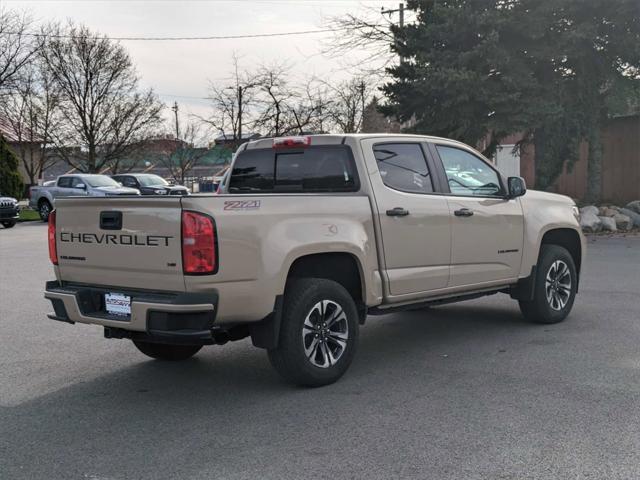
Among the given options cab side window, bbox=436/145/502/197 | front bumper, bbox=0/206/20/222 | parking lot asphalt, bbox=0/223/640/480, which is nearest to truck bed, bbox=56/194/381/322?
parking lot asphalt, bbox=0/223/640/480

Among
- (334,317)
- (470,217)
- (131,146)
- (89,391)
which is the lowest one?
(89,391)

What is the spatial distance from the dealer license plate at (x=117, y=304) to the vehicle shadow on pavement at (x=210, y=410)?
659 mm

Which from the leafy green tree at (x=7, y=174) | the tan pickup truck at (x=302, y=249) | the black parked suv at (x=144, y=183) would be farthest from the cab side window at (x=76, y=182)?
the tan pickup truck at (x=302, y=249)

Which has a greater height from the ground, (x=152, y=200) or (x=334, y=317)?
(x=152, y=200)

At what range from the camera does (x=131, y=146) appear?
1631 inches

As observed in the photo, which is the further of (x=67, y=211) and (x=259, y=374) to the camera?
(x=259, y=374)

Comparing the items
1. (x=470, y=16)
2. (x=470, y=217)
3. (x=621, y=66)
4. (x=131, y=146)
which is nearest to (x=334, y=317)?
(x=470, y=217)

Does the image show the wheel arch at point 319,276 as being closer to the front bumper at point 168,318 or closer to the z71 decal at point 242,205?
the front bumper at point 168,318

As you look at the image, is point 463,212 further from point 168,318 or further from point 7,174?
point 7,174

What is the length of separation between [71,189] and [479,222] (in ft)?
76.2

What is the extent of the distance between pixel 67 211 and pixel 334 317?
2.13m

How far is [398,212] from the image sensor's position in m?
5.83

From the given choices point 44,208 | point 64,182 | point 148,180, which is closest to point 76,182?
point 64,182

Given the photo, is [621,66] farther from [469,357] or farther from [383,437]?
[383,437]
